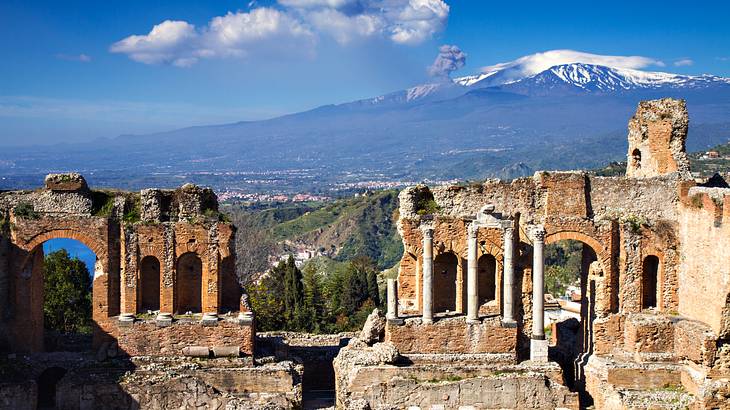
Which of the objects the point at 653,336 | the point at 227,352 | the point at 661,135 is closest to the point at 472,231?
the point at 653,336

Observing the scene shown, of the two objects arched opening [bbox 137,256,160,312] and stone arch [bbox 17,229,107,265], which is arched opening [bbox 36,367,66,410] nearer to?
arched opening [bbox 137,256,160,312]

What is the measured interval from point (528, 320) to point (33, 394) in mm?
13803

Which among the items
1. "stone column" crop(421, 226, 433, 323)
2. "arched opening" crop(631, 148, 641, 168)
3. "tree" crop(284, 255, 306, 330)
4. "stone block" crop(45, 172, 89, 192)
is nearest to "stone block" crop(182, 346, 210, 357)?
"stone block" crop(45, 172, 89, 192)

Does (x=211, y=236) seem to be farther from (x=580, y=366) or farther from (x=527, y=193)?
(x=580, y=366)

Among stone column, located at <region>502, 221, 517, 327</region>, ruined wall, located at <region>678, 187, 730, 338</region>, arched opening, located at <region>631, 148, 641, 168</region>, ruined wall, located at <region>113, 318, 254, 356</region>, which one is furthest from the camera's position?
arched opening, located at <region>631, 148, 641, 168</region>

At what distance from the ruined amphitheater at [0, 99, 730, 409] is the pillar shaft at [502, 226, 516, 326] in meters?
0.06

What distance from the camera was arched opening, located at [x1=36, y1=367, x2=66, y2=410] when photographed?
76.9 ft

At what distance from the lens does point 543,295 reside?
930 inches

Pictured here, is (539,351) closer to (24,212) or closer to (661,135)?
(661,135)

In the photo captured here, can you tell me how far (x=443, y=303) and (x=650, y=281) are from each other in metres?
6.22

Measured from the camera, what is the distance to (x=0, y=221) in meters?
23.5

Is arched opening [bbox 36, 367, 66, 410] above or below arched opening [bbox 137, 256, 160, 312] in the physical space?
below

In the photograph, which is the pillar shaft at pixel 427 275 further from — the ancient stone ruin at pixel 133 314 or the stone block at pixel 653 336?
the stone block at pixel 653 336

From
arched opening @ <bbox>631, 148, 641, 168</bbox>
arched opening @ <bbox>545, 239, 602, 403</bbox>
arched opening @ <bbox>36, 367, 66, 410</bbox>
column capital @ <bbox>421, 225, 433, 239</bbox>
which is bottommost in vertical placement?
arched opening @ <bbox>36, 367, 66, 410</bbox>
